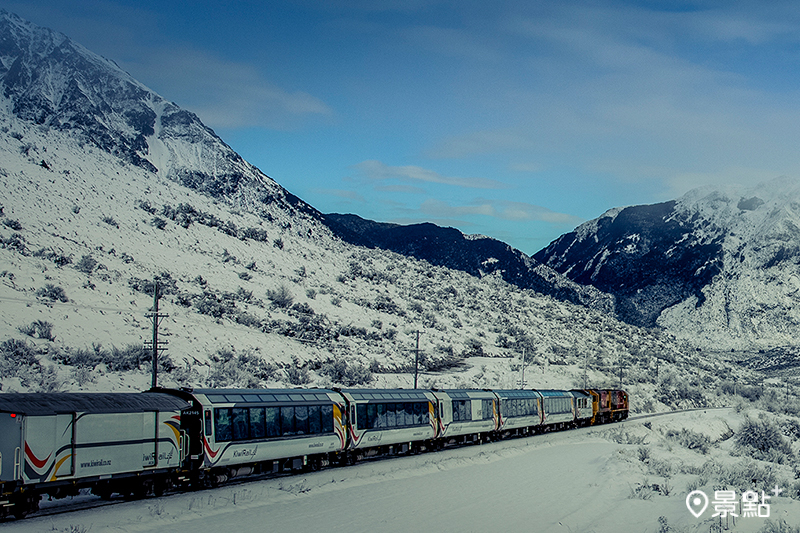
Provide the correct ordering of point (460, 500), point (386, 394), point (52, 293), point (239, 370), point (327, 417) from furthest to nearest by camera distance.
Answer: point (52, 293) → point (239, 370) → point (386, 394) → point (327, 417) → point (460, 500)

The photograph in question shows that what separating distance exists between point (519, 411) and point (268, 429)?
20.2 metres

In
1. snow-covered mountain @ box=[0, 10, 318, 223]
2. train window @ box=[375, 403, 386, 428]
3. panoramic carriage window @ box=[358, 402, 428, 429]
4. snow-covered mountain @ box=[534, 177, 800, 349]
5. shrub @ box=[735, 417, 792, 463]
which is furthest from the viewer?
snow-covered mountain @ box=[534, 177, 800, 349]

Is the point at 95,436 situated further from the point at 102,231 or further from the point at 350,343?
the point at 102,231

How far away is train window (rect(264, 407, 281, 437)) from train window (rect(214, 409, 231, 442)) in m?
1.70

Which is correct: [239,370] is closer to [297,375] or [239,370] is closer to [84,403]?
[297,375]

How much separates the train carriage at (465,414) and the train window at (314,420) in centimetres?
861

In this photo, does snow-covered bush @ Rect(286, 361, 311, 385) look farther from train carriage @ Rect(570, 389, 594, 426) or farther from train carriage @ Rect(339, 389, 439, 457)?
train carriage @ Rect(570, 389, 594, 426)

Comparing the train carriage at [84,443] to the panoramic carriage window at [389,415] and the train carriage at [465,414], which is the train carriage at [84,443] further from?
the train carriage at [465,414]

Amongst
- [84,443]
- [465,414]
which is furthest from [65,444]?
[465,414]

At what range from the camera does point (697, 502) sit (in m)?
20.9

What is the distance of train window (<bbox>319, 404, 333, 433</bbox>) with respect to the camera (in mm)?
25453

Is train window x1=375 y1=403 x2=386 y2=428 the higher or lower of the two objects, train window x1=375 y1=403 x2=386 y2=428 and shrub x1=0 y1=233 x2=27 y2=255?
the lower

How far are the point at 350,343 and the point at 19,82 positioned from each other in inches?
2092

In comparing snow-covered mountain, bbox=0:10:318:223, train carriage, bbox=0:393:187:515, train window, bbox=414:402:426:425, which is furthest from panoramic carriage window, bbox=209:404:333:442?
snow-covered mountain, bbox=0:10:318:223
